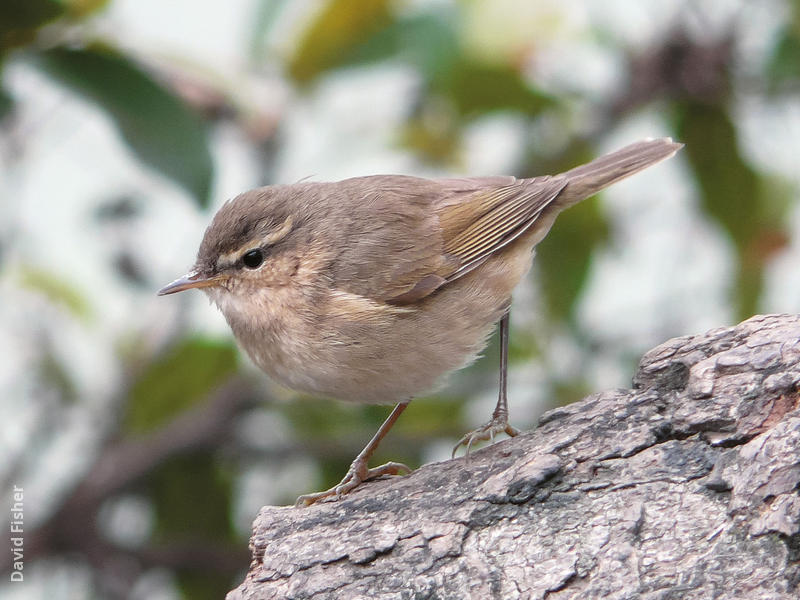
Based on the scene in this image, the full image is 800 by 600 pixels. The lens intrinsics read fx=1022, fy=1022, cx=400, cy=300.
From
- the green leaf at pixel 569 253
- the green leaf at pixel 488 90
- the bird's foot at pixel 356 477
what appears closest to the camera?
the bird's foot at pixel 356 477

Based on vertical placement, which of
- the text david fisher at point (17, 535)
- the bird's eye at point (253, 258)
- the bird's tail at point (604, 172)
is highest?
the bird's tail at point (604, 172)

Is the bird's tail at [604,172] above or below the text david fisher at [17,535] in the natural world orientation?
above

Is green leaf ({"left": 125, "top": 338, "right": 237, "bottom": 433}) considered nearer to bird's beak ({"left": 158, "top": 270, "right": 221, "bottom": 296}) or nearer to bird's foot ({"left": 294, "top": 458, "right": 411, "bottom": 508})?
bird's beak ({"left": 158, "top": 270, "right": 221, "bottom": 296})

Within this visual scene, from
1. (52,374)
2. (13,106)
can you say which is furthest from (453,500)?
(52,374)

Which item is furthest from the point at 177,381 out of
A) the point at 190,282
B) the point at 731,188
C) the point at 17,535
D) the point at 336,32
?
the point at 731,188

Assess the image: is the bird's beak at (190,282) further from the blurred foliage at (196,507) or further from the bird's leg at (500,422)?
the blurred foliage at (196,507)

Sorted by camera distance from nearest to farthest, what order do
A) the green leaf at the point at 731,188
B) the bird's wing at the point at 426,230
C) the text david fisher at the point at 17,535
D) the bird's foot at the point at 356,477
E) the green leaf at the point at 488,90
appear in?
1. the bird's foot at the point at 356,477
2. the bird's wing at the point at 426,230
3. the text david fisher at the point at 17,535
4. the green leaf at the point at 488,90
5. the green leaf at the point at 731,188

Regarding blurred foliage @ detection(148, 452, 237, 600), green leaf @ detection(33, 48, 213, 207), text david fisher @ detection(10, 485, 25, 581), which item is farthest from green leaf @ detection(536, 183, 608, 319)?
text david fisher @ detection(10, 485, 25, 581)

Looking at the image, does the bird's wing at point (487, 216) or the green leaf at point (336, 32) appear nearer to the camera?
the bird's wing at point (487, 216)

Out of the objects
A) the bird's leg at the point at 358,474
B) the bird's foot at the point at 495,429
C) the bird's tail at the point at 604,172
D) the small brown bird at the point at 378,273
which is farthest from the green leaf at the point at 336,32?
the bird's foot at the point at 495,429
